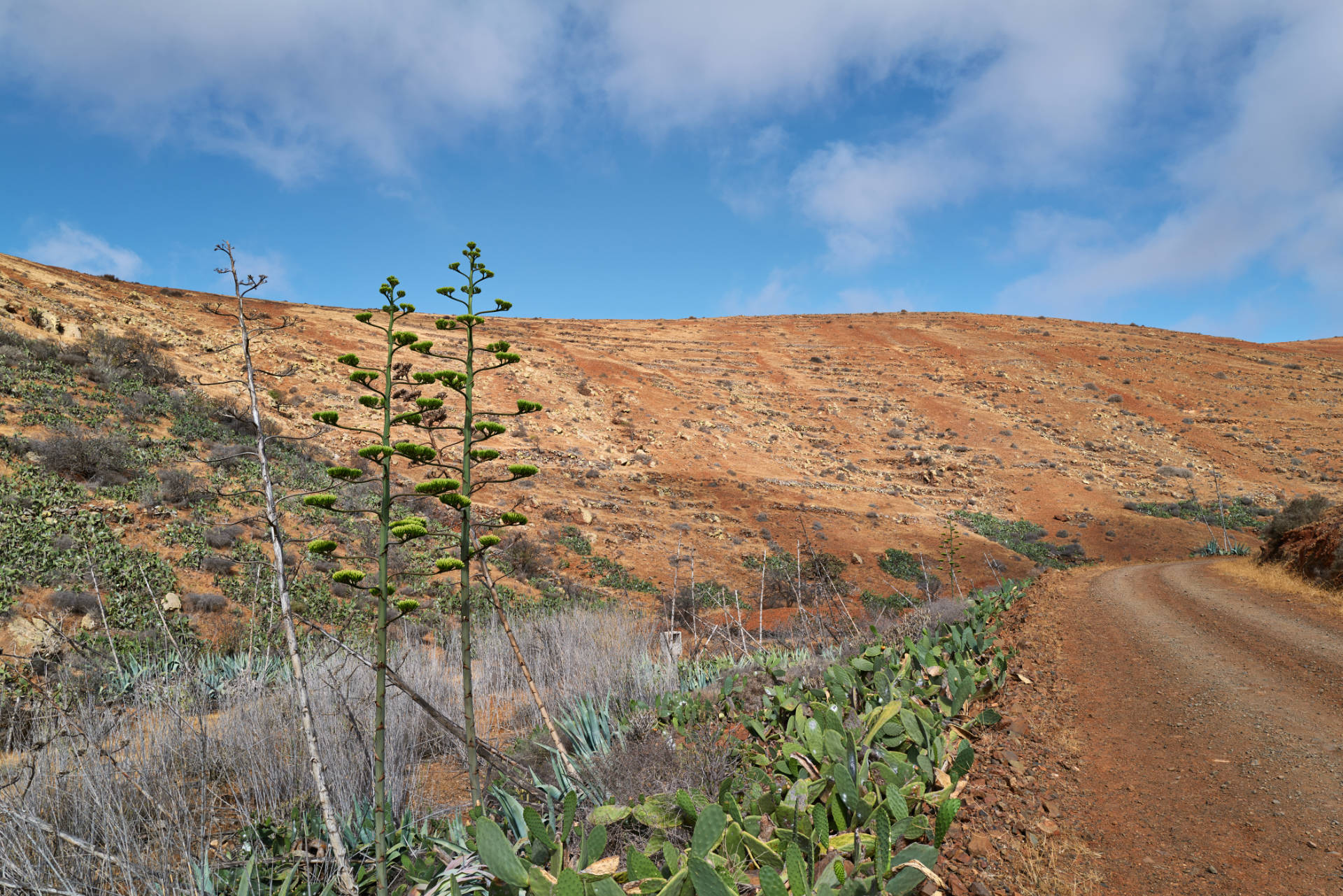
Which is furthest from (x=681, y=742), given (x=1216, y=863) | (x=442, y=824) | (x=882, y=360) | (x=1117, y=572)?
(x=882, y=360)

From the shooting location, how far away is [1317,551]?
10289 millimetres

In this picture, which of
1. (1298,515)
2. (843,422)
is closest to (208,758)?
(1298,515)

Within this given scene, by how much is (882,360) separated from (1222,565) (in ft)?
85.5

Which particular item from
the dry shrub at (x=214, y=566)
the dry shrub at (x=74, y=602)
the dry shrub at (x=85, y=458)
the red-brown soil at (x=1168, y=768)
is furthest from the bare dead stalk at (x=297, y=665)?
the dry shrub at (x=85, y=458)

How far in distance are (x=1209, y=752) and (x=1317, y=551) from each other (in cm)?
977

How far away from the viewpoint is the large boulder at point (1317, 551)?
31.7 ft

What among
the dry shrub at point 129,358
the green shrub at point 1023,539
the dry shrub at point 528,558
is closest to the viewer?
the dry shrub at point 528,558

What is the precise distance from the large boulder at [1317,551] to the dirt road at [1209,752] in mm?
2822

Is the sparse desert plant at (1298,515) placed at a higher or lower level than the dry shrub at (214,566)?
higher

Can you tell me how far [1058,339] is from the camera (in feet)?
141

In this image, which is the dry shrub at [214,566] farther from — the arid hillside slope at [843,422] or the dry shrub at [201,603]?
the arid hillside slope at [843,422]

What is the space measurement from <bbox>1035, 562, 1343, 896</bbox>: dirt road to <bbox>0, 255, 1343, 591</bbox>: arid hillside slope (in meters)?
9.44

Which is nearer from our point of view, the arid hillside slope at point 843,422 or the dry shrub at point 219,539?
the dry shrub at point 219,539

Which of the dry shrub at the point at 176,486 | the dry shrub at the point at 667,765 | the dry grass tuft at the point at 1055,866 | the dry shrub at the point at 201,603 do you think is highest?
the dry shrub at the point at 176,486
